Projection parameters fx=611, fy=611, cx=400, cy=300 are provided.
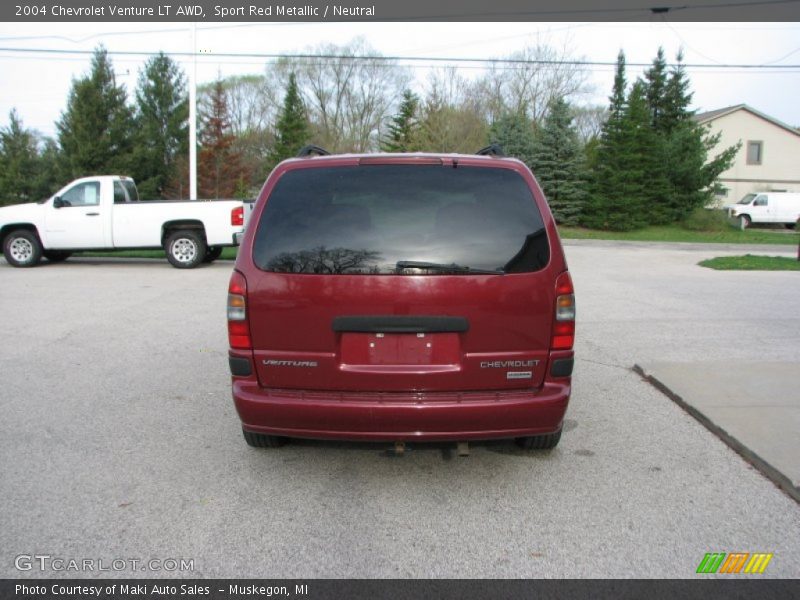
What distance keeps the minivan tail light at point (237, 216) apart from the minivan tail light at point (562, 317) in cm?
1179

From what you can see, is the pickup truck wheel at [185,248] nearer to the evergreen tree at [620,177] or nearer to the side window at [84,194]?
the side window at [84,194]

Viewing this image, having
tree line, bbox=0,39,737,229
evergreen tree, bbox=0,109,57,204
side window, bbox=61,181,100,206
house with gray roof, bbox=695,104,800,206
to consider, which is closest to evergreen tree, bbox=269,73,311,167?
tree line, bbox=0,39,737,229

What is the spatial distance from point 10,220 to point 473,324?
1479 cm

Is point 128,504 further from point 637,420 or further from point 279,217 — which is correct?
point 637,420

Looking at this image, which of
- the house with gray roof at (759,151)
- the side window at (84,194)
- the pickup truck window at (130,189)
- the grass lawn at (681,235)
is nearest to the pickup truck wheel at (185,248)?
the pickup truck window at (130,189)

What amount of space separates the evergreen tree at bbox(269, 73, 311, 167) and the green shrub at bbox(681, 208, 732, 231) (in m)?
24.7

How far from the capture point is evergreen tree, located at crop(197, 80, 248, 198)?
3700 centimetres

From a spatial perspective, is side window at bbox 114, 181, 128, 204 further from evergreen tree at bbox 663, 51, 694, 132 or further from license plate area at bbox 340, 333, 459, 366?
evergreen tree at bbox 663, 51, 694, 132

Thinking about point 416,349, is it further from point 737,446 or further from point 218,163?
point 218,163

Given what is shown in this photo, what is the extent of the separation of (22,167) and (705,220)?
1598 inches

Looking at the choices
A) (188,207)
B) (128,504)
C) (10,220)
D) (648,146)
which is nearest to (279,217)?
(128,504)

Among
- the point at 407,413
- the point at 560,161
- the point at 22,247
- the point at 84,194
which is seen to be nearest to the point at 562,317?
the point at 407,413

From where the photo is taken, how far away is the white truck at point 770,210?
1404 inches

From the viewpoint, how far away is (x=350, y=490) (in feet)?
11.8
